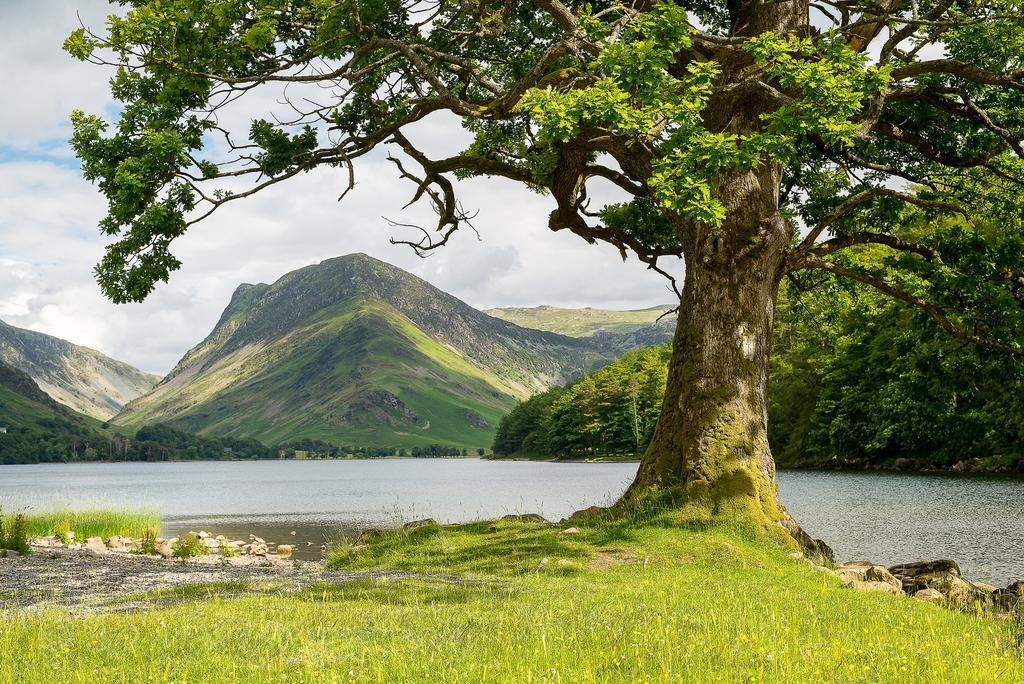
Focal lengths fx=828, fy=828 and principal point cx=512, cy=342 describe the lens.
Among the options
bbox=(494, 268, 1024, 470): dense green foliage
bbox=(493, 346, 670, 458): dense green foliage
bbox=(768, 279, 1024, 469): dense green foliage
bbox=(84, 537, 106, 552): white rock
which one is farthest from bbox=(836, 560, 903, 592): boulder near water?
bbox=(493, 346, 670, 458): dense green foliage

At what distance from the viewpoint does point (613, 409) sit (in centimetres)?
14088

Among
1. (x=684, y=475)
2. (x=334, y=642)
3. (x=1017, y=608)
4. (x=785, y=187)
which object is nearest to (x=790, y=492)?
(x=785, y=187)

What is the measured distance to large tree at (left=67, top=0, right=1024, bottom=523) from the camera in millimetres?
15266

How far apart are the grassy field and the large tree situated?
18.0 ft

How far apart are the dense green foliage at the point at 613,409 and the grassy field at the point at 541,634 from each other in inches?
4336

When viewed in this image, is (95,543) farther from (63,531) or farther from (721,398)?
(721,398)

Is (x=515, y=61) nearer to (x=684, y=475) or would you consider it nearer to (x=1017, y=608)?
(x=684, y=475)

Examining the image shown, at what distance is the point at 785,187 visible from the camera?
24.2 meters

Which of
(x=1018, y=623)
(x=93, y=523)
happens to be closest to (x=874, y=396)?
(x=93, y=523)

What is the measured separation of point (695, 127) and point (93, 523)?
27056 mm

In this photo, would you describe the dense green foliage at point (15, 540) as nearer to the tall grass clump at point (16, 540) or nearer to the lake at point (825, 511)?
the tall grass clump at point (16, 540)

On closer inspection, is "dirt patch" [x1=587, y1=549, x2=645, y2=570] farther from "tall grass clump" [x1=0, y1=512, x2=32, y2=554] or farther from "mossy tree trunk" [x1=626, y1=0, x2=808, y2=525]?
"tall grass clump" [x1=0, y1=512, x2=32, y2=554]

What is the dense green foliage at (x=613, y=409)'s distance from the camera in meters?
131

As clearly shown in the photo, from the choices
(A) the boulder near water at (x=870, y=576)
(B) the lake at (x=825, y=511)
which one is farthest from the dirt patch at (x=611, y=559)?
(B) the lake at (x=825, y=511)
